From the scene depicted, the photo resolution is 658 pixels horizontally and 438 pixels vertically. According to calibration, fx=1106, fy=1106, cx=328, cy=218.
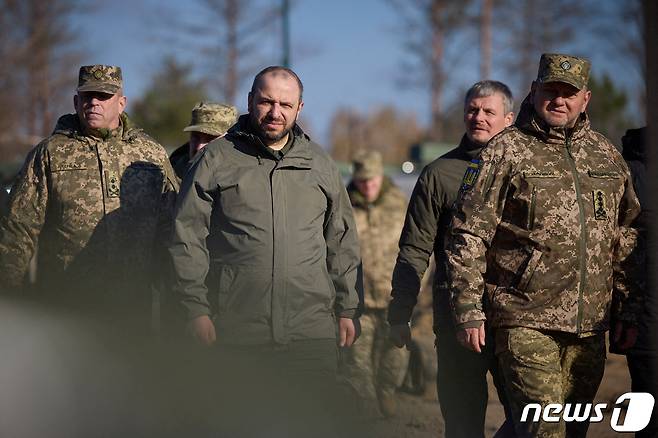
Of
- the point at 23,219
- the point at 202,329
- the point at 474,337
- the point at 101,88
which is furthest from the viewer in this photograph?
the point at 101,88

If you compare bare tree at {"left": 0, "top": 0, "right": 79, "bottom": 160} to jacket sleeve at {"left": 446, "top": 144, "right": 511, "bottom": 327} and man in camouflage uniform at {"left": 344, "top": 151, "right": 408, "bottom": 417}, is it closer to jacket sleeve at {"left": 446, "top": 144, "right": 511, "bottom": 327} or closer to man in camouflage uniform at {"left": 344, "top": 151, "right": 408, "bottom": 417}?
man in camouflage uniform at {"left": 344, "top": 151, "right": 408, "bottom": 417}

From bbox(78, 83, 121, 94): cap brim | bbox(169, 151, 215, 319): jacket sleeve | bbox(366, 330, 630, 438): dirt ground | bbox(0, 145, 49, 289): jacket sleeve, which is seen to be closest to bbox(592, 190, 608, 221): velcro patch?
bbox(169, 151, 215, 319): jacket sleeve

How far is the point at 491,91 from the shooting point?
632 cm

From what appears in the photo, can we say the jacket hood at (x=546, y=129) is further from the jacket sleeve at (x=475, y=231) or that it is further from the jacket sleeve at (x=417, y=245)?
the jacket sleeve at (x=417, y=245)

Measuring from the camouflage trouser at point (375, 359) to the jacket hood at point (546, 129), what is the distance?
3.74 meters

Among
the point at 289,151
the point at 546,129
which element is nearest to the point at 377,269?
the point at 289,151

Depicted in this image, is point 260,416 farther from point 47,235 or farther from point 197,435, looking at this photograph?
point 47,235

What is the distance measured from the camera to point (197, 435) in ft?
18.5

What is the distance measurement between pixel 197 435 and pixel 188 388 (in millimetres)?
350

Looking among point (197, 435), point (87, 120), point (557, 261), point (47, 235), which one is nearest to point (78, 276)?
point (47, 235)

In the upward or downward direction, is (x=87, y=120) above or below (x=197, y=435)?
above

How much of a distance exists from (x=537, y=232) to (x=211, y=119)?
3.46 meters

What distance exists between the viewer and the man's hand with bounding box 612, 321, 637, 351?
540cm

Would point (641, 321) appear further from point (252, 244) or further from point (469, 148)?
point (252, 244)
